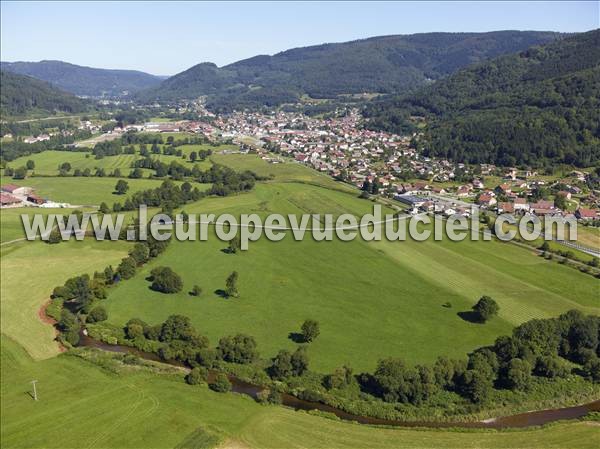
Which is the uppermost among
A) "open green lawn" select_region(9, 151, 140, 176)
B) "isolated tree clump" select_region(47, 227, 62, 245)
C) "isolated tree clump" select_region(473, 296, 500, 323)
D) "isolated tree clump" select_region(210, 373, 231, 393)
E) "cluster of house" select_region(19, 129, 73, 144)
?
"cluster of house" select_region(19, 129, 73, 144)

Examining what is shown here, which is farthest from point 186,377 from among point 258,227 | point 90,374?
point 258,227

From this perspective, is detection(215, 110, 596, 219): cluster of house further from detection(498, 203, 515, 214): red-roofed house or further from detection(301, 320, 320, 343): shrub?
detection(301, 320, 320, 343): shrub

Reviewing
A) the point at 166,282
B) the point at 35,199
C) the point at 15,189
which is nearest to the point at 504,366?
the point at 166,282

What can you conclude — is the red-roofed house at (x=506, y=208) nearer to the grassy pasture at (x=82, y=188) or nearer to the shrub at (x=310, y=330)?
the shrub at (x=310, y=330)

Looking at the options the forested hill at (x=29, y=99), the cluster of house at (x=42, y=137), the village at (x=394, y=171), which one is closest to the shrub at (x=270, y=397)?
the village at (x=394, y=171)

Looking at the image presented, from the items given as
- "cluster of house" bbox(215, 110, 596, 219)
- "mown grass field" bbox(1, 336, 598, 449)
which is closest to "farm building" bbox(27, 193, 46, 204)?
"cluster of house" bbox(215, 110, 596, 219)
